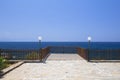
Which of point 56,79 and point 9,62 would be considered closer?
point 56,79

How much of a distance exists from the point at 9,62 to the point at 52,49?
40.1 ft

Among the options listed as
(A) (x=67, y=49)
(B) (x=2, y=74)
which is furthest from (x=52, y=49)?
(B) (x=2, y=74)

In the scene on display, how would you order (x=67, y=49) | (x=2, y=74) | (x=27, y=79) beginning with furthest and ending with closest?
(x=67, y=49), (x=2, y=74), (x=27, y=79)

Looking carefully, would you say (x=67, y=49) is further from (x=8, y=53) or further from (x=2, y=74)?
(x=2, y=74)

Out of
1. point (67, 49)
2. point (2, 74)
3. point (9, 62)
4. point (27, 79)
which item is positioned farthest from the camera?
point (67, 49)

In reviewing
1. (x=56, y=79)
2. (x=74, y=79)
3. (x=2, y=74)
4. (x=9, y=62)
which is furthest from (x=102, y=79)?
(x=9, y=62)

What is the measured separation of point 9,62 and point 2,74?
239 inches

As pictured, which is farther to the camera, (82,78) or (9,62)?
(9,62)

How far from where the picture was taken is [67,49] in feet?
90.4

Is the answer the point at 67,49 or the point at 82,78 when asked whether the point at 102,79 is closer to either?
the point at 82,78

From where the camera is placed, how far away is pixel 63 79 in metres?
9.77

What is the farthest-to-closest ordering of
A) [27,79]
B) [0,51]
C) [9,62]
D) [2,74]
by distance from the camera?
[0,51] < [9,62] < [2,74] < [27,79]

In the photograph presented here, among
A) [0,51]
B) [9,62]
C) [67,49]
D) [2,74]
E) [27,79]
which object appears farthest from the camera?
[67,49]

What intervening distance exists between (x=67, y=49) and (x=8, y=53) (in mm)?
10393
